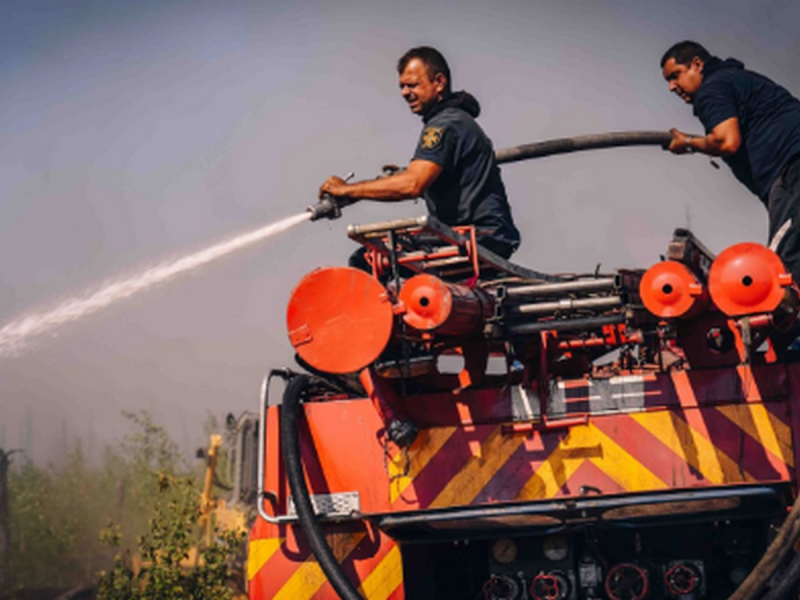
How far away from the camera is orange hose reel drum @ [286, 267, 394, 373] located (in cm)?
438

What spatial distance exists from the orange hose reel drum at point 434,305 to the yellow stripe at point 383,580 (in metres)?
1.19

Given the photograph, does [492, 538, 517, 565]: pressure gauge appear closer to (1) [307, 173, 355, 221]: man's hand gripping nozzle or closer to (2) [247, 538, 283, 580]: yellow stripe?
(2) [247, 538, 283, 580]: yellow stripe

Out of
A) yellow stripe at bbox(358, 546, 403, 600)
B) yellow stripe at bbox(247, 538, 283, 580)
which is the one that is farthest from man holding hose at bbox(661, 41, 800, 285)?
yellow stripe at bbox(247, 538, 283, 580)

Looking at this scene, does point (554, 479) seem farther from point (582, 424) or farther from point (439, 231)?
point (439, 231)

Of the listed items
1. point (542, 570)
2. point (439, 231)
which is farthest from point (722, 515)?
point (439, 231)

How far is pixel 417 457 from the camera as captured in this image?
16.0ft

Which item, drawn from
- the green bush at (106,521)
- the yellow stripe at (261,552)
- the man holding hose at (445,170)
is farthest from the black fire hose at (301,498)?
the green bush at (106,521)

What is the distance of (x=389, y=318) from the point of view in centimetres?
435

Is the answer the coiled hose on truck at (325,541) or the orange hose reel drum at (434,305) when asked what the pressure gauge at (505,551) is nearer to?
the coiled hose on truck at (325,541)

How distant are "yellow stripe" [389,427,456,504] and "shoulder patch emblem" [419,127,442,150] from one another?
146cm

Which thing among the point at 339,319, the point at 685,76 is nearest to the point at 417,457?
the point at 339,319

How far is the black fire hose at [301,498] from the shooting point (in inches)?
185

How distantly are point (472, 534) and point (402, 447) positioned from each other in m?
0.53

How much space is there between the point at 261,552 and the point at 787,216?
3.00m
